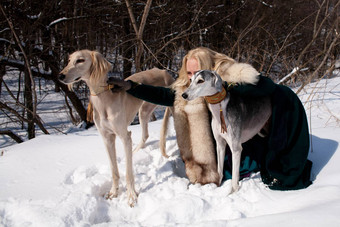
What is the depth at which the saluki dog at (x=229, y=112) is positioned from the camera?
200 centimetres

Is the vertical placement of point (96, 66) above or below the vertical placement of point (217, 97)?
above

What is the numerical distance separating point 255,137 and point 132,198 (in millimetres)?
1378

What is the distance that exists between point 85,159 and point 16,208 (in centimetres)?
102

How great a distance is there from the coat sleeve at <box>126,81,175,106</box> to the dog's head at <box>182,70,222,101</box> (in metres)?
0.67

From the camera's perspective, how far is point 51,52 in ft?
21.6

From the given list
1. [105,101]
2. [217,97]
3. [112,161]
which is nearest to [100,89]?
[105,101]

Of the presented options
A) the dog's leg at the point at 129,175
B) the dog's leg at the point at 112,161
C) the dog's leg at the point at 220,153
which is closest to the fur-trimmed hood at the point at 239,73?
the dog's leg at the point at 220,153

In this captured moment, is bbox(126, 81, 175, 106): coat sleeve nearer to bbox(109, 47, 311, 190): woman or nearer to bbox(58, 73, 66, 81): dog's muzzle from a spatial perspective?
bbox(109, 47, 311, 190): woman

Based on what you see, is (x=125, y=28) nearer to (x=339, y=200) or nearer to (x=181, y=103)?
(x=181, y=103)

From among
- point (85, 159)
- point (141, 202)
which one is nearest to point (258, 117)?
point (141, 202)

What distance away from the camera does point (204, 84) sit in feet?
6.51

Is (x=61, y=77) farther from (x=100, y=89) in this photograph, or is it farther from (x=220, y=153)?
(x=220, y=153)

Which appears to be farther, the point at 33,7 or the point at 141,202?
the point at 33,7

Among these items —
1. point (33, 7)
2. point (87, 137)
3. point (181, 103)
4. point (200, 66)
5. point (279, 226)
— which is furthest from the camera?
point (33, 7)
